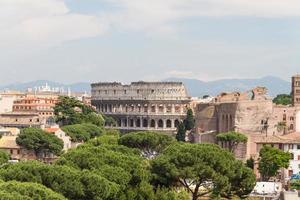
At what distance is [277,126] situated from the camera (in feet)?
271

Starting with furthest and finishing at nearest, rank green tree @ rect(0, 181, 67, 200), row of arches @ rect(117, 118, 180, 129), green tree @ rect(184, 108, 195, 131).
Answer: row of arches @ rect(117, 118, 180, 129) < green tree @ rect(184, 108, 195, 131) < green tree @ rect(0, 181, 67, 200)

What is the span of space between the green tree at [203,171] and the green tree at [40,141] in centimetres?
2678

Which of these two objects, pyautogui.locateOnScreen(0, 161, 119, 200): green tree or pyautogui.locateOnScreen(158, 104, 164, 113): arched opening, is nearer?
pyautogui.locateOnScreen(0, 161, 119, 200): green tree

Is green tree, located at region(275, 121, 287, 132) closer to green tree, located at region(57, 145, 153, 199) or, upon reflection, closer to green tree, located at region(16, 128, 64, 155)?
green tree, located at region(16, 128, 64, 155)

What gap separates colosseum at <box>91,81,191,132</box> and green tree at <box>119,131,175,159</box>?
197 ft

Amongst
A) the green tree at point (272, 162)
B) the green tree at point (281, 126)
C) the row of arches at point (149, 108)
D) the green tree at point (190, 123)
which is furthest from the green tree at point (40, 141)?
the row of arches at point (149, 108)

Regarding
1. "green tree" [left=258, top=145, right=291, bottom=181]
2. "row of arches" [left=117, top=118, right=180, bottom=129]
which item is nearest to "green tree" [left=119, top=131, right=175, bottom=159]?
"green tree" [left=258, top=145, right=291, bottom=181]

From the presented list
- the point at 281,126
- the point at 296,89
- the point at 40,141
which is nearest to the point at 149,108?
the point at 296,89

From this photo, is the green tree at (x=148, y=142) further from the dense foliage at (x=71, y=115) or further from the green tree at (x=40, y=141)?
the dense foliage at (x=71, y=115)

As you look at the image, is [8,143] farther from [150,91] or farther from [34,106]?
[150,91]

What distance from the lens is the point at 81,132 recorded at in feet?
277

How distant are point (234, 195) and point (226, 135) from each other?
23368mm

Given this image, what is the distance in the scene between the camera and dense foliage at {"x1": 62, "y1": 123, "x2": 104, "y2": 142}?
8306 cm

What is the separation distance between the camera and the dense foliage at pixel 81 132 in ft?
273
